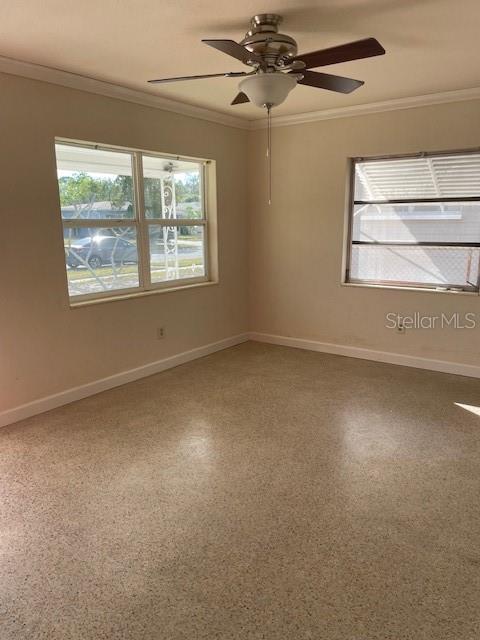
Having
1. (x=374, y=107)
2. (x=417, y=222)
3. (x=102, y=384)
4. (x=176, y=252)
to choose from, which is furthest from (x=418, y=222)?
(x=102, y=384)

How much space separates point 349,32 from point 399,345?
291 cm

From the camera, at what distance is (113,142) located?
12.1ft

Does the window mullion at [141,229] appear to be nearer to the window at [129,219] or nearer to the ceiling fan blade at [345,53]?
the window at [129,219]

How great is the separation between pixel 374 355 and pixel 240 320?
1629 mm

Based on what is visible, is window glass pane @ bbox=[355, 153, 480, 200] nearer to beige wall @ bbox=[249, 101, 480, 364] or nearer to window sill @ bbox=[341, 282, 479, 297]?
beige wall @ bbox=[249, 101, 480, 364]

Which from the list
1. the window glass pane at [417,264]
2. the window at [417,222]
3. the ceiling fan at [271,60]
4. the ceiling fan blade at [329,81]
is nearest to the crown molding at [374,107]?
the window at [417,222]

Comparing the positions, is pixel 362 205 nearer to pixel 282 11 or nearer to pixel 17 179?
pixel 282 11

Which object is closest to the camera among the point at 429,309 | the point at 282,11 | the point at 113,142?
the point at 282,11

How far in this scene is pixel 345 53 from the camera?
211 cm

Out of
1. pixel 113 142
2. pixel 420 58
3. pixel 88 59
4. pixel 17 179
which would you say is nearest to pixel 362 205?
pixel 420 58

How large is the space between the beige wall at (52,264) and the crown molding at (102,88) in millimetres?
50

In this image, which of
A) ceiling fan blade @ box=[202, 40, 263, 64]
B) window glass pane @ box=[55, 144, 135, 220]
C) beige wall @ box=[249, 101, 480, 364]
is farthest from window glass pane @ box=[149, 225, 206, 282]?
ceiling fan blade @ box=[202, 40, 263, 64]

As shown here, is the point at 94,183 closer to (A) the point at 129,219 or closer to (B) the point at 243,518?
(A) the point at 129,219

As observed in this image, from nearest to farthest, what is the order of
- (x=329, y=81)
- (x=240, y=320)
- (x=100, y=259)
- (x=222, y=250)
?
(x=329, y=81)
(x=100, y=259)
(x=222, y=250)
(x=240, y=320)
